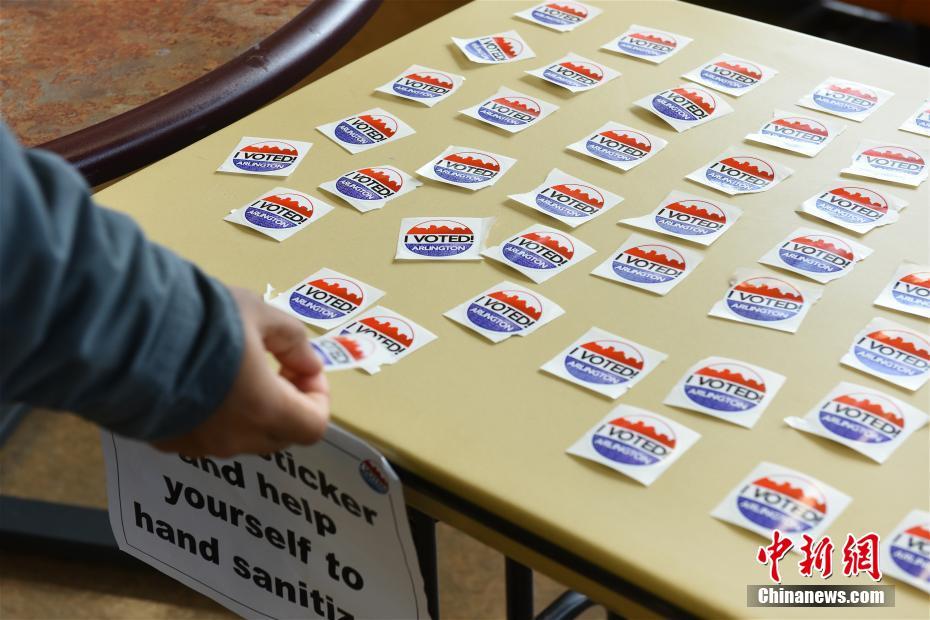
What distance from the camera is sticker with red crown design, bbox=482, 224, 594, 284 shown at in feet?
3.08

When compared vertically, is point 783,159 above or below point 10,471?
above

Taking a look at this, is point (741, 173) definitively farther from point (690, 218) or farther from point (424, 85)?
point (424, 85)

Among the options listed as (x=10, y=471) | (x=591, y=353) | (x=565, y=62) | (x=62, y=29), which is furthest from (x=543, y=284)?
(x=10, y=471)

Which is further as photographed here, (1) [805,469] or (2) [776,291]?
(2) [776,291]

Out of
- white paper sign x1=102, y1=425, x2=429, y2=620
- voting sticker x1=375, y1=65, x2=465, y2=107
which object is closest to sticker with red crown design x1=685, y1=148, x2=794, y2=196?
voting sticker x1=375, y1=65, x2=465, y2=107

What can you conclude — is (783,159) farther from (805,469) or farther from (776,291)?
(805,469)

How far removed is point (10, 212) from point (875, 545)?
1.88ft

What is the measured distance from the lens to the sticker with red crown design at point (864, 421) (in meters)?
0.75

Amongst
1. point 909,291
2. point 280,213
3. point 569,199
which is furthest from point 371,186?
point 909,291

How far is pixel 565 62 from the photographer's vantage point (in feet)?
4.15

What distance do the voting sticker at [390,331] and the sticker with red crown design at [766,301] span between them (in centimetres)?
25

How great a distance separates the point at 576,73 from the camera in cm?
124

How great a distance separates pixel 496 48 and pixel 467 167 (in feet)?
0.98

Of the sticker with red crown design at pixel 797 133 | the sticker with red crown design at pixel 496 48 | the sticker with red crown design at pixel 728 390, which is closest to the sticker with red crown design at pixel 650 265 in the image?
the sticker with red crown design at pixel 728 390
